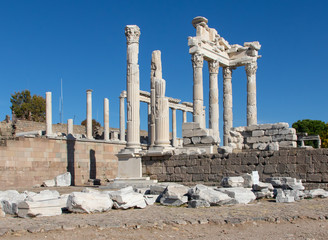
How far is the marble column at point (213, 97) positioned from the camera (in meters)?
28.6

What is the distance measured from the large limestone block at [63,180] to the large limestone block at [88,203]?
47.9ft

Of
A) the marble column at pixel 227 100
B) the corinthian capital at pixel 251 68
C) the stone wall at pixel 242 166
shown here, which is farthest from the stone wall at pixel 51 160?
the corinthian capital at pixel 251 68

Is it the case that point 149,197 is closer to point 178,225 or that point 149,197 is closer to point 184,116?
point 178,225

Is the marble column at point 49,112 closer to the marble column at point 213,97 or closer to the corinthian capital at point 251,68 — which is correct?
the marble column at point 213,97

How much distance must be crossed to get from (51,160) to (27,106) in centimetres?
3363

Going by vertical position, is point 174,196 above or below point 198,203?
above

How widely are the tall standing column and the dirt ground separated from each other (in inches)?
435

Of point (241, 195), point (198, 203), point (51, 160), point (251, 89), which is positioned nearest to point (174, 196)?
point (198, 203)

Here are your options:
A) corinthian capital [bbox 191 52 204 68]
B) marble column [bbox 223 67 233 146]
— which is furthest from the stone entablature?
marble column [bbox 223 67 233 146]

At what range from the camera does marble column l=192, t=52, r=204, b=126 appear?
27.1m

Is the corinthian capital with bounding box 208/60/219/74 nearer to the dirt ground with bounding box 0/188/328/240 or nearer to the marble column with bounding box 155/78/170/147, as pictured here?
the marble column with bounding box 155/78/170/147

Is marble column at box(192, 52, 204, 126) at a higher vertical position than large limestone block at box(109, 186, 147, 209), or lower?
higher

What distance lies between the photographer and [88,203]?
30.8ft

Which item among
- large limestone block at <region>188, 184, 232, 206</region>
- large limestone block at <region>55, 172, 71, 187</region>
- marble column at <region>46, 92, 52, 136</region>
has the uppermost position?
marble column at <region>46, 92, 52, 136</region>
